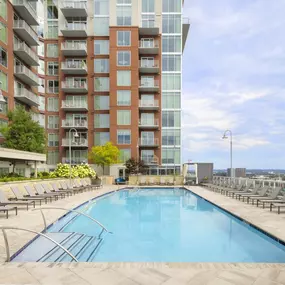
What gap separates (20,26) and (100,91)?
12083 mm

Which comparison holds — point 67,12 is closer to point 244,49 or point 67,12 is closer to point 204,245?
point 244,49

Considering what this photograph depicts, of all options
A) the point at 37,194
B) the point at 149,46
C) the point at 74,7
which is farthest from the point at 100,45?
the point at 37,194

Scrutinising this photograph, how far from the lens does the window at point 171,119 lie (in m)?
37.8

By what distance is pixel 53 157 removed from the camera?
37.8m

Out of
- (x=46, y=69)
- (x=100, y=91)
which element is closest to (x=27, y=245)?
(x=100, y=91)

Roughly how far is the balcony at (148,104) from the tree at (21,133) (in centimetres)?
1471

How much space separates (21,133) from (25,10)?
14.9 metres

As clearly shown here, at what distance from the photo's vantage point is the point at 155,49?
119 ft

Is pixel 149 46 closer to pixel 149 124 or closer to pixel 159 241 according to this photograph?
pixel 149 124

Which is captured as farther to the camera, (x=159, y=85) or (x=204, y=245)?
(x=159, y=85)

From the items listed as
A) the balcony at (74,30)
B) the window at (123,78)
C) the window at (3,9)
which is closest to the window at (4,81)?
the window at (3,9)

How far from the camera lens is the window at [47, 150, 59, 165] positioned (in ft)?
124

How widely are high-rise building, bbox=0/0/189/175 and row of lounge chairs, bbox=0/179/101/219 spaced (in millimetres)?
11554

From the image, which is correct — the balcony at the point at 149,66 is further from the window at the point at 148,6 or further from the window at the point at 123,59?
the window at the point at 148,6
